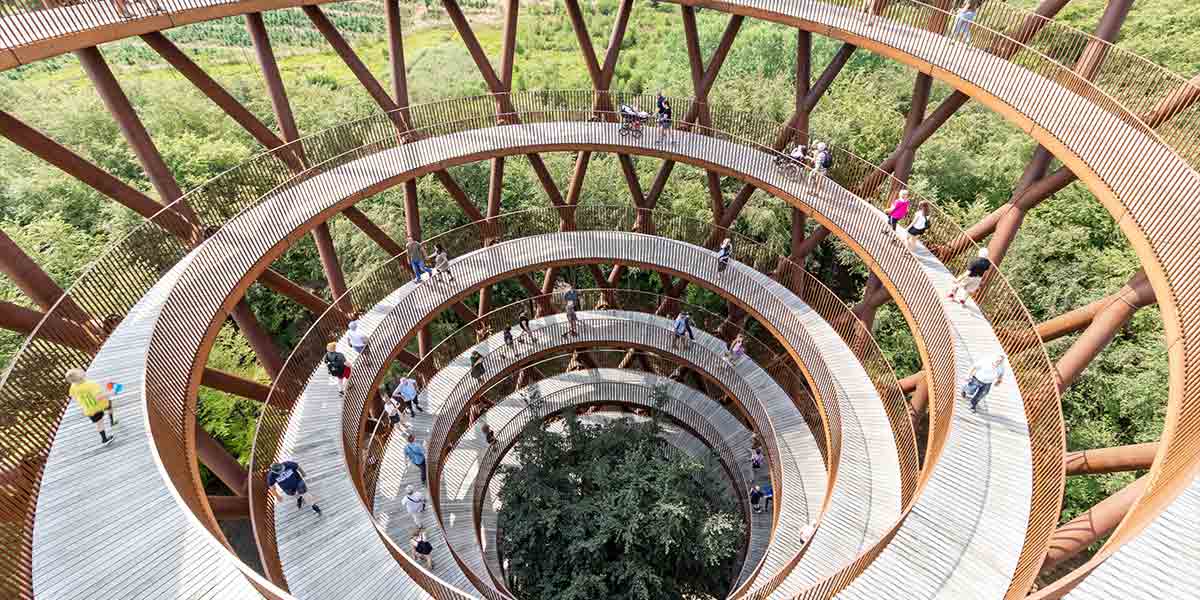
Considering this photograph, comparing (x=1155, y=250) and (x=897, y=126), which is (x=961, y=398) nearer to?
(x=1155, y=250)

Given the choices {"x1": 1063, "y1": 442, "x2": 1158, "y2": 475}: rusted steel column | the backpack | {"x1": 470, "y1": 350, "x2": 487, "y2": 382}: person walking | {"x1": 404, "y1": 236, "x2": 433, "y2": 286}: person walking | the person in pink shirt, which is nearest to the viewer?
{"x1": 1063, "y1": 442, "x2": 1158, "y2": 475}: rusted steel column

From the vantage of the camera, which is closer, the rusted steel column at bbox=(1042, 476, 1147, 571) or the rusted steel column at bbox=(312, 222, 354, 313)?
the rusted steel column at bbox=(1042, 476, 1147, 571)

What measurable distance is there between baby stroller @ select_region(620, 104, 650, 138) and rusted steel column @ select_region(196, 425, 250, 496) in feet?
51.3

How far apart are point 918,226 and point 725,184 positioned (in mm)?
17740

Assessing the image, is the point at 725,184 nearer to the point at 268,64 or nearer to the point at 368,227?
the point at 368,227

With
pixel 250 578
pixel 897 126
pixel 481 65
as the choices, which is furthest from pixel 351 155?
pixel 897 126

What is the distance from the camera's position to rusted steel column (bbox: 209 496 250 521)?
14.5 metres

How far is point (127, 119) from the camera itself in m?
13.8

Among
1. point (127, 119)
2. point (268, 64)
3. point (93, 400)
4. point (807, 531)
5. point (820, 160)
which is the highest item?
point (268, 64)

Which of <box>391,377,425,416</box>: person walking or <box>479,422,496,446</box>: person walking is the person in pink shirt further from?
<box>391,377,425,416</box>: person walking

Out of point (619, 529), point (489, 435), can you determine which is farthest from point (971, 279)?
point (489, 435)

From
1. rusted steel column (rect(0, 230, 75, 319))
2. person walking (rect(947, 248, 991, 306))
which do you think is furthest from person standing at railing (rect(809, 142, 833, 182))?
rusted steel column (rect(0, 230, 75, 319))

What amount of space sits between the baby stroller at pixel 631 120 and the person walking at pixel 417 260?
8.30m

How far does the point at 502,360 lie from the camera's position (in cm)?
2262
